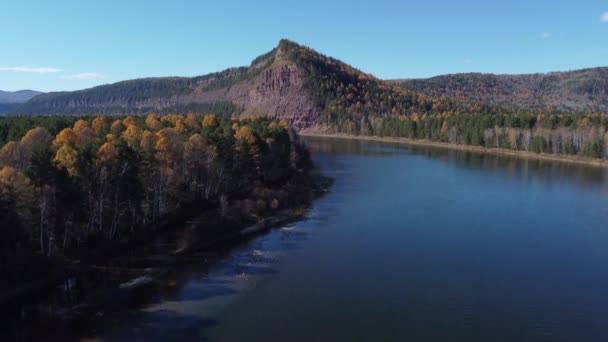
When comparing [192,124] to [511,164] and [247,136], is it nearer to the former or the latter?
[247,136]

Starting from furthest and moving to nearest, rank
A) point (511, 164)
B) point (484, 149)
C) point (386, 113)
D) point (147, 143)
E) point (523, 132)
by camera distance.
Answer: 1. point (386, 113)
2. point (484, 149)
3. point (523, 132)
4. point (511, 164)
5. point (147, 143)

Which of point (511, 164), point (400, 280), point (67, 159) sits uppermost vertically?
point (67, 159)

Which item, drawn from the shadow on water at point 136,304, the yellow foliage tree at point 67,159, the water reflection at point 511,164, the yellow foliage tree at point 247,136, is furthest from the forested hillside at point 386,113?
the yellow foliage tree at point 67,159

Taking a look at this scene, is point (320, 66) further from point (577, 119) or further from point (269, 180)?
point (269, 180)

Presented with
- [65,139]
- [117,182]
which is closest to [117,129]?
[65,139]

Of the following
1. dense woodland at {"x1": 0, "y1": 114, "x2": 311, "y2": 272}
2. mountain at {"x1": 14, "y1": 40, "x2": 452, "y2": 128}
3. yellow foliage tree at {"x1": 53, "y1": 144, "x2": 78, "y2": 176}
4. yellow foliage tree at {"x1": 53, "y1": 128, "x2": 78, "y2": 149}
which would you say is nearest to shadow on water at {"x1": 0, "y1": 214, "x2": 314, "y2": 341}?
dense woodland at {"x1": 0, "y1": 114, "x2": 311, "y2": 272}

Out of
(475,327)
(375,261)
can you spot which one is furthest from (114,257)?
(475,327)
